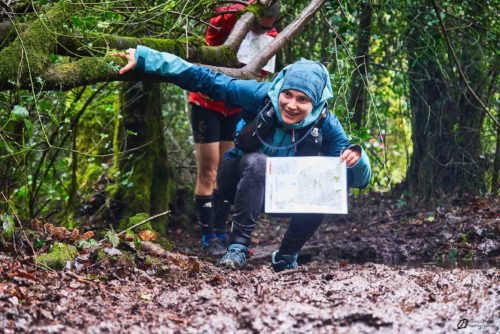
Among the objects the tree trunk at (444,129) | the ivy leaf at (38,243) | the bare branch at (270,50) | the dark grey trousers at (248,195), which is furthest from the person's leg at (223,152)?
the tree trunk at (444,129)

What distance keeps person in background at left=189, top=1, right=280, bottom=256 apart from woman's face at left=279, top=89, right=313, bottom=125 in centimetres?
119

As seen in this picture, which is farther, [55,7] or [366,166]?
[366,166]

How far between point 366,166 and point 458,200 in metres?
2.99

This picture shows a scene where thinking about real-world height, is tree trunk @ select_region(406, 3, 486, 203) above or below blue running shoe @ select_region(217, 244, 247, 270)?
above

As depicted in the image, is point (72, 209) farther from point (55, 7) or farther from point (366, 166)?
point (366, 166)

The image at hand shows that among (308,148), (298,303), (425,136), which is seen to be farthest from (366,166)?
(425,136)

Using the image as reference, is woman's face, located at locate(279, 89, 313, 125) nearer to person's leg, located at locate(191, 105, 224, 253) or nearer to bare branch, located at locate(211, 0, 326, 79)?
bare branch, located at locate(211, 0, 326, 79)

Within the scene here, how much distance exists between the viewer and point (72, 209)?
6266 millimetres

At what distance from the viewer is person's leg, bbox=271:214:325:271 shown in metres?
4.68

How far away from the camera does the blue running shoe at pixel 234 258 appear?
4.25 metres

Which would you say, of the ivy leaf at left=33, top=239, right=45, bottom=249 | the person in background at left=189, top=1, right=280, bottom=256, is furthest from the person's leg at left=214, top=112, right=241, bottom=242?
the ivy leaf at left=33, top=239, right=45, bottom=249

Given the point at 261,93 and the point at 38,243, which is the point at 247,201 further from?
the point at 38,243

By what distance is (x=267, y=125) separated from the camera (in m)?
4.38

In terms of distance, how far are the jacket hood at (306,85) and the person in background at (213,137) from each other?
1.01 metres
